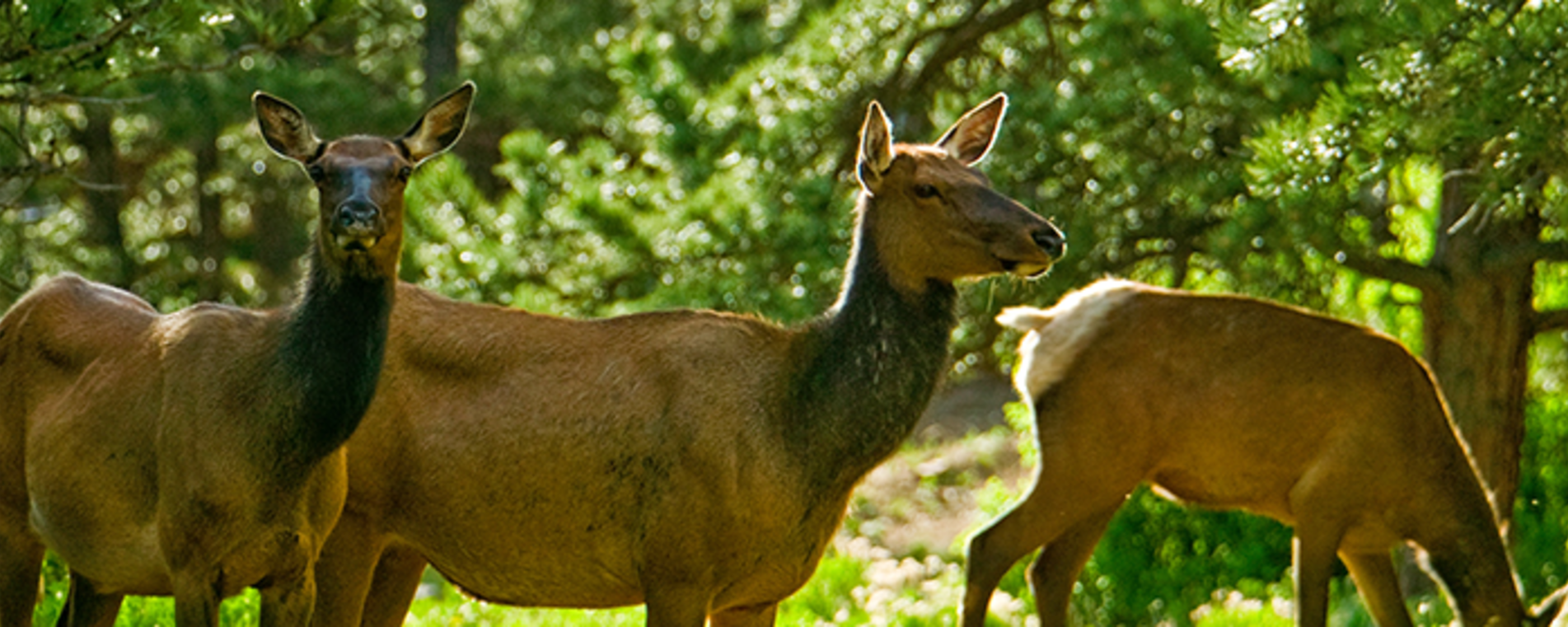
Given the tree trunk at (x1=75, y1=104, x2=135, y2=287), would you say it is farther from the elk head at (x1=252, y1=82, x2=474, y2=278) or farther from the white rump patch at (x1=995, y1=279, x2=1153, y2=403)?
the elk head at (x1=252, y1=82, x2=474, y2=278)

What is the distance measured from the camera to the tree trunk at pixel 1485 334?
9133mm

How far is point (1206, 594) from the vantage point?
33.4 ft

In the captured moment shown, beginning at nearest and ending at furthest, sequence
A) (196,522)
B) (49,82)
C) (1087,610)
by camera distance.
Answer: (196,522) → (49,82) → (1087,610)

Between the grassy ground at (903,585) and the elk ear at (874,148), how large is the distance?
3260 millimetres

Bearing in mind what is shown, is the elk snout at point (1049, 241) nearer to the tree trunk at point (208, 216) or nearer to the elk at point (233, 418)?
the elk at point (233, 418)

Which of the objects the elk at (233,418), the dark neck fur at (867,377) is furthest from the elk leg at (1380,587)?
the elk at (233,418)

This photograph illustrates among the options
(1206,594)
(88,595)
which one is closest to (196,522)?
(88,595)

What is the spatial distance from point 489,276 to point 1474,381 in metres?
5.27

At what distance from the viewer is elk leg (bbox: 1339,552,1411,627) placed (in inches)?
310

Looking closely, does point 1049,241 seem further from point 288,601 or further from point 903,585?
point 903,585

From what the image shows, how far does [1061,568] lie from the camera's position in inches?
311

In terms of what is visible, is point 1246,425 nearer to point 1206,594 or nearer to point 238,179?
point 1206,594

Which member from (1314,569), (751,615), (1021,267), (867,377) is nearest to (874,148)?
(1021,267)

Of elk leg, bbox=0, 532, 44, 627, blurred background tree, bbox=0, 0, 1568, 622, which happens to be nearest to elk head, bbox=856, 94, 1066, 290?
blurred background tree, bbox=0, 0, 1568, 622
